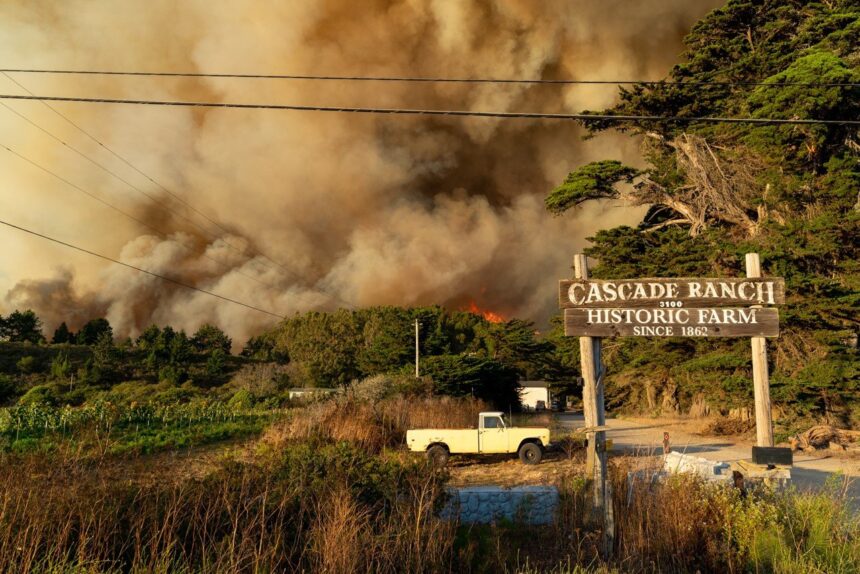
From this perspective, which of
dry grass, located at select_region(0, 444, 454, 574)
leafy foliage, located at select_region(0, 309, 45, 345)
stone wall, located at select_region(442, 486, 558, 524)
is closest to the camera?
dry grass, located at select_region(0, 444, 454, 574)

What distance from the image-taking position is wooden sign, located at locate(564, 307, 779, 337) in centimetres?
748

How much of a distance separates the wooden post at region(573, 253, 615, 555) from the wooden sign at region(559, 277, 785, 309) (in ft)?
0.98

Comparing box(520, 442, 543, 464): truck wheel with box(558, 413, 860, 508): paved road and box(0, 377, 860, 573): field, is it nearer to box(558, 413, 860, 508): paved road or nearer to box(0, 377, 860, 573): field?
box(558, 413, 860, 508): paved road

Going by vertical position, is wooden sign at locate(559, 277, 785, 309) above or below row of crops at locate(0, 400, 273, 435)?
above

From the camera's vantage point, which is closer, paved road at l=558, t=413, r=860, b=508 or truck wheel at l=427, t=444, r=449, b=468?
paved road at l=558, t=413, r=860, b=508

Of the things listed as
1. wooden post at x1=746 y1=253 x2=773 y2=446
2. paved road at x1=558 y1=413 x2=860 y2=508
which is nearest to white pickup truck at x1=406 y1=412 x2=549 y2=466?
paved road at x1=558 y1=413 x2=860 y2=508

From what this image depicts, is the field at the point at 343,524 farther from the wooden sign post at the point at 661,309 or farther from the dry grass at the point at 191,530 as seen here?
the wooden sign post at the point at 661,309

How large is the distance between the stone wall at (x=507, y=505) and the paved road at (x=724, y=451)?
1652 millimetres

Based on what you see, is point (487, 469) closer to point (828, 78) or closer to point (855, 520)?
point (855, 520)

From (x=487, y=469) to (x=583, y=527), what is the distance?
6.84m

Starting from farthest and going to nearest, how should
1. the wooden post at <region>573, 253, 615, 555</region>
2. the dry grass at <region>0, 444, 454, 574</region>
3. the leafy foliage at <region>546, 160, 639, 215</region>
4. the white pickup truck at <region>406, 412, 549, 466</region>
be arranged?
the leafy foliage at <region>546, 160, 639, 215</region> < the white pickup truck at <region>406, 412, 549, 466</region> < the wooden post at <region>573, 253, 615, 555</region> < the dry grass at <region>0, 444, 454, 574</region>

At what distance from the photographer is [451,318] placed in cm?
11581

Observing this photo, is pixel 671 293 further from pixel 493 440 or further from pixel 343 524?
pixel 493 440

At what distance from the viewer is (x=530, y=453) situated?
13.6 m
